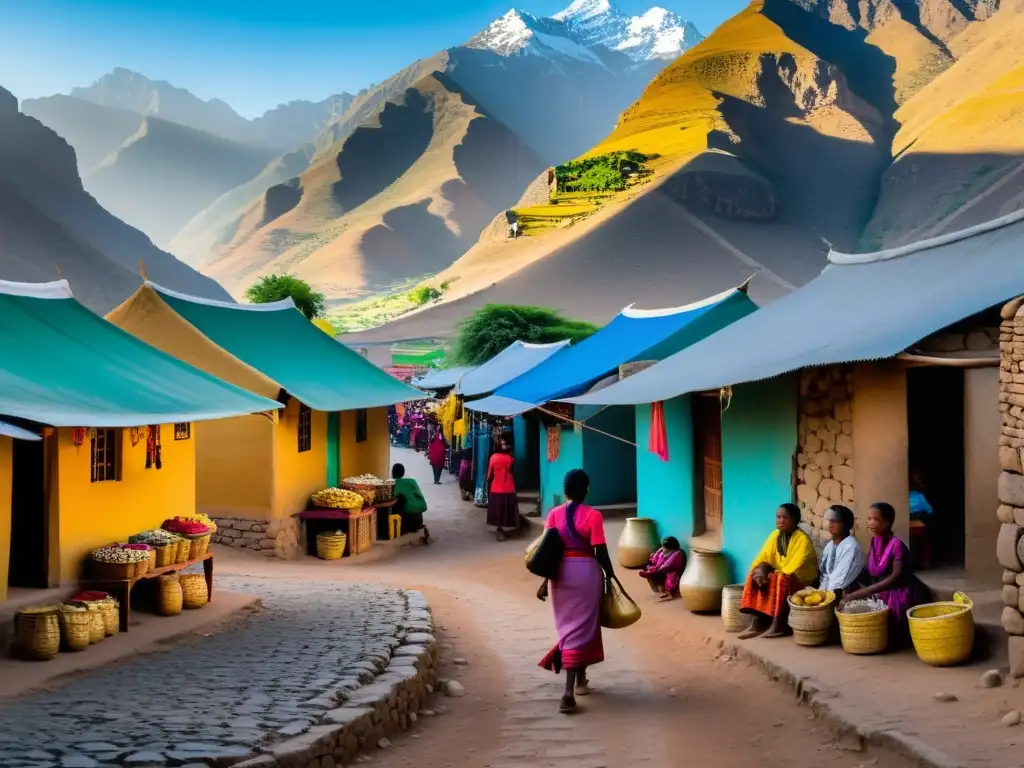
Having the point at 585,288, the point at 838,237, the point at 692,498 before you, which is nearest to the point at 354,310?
the point at 585,288

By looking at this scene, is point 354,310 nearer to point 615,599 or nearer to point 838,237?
point 838,237

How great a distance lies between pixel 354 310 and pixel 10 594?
258 feet

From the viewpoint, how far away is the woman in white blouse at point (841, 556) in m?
7.10

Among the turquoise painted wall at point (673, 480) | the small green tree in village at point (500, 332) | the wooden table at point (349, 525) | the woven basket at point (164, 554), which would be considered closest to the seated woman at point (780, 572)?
the turquoise painted wall at point (673, 480)

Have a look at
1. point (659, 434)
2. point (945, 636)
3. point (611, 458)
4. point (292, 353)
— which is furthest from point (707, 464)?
point (292, 353)

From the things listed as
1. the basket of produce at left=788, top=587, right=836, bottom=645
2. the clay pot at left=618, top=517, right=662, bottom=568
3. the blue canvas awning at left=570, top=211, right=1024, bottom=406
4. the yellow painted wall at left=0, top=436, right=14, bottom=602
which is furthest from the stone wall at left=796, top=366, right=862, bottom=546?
the yellow painted wall at left=0, top=436, right=14, bottom=602

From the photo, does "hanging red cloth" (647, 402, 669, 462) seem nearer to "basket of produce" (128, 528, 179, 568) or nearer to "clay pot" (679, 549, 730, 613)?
"clay pot" (679, 549, 730, 613)

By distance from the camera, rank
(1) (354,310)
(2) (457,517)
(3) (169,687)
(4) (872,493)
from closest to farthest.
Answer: (3) (169,687), (4) (872,493), (2) (457,517), (1) (354,310)

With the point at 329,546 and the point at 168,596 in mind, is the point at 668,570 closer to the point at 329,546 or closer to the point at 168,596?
the point at 168,596

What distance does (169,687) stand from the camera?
615 centimetres

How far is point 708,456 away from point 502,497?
630cm

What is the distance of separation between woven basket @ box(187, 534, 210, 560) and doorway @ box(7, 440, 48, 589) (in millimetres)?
1471

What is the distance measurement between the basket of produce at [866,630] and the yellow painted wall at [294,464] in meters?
8.98

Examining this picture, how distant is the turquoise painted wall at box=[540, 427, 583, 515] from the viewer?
51.5ft
